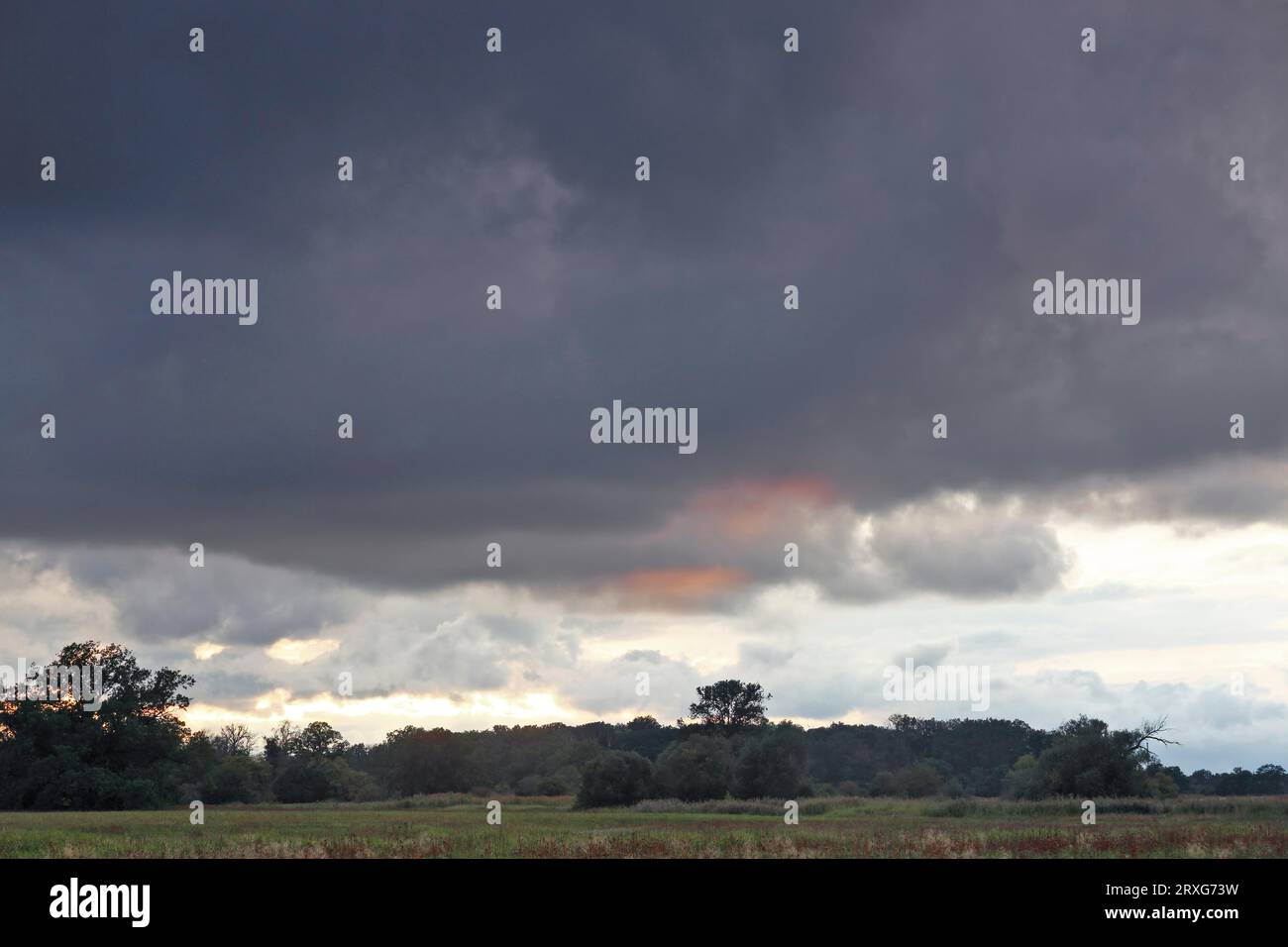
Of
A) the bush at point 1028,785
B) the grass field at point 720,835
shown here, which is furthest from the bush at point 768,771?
the grass field at point 720,835

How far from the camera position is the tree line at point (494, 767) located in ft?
308

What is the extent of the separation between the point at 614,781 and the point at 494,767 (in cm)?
4278

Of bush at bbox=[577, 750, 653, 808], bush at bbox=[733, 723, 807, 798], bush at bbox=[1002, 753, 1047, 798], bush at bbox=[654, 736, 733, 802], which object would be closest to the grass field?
bush at bbox=[1002, 753, 1047, 798]

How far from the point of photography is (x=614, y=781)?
348 feet

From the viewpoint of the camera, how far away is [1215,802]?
76.9 metres

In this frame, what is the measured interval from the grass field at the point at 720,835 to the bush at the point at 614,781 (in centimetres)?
2656

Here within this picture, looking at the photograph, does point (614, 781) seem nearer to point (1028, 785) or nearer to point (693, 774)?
point (693, 774)

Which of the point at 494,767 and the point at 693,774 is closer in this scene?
the point at 693,774

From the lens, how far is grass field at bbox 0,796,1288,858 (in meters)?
42.9

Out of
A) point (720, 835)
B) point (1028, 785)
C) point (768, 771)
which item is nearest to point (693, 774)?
point (768, 771)

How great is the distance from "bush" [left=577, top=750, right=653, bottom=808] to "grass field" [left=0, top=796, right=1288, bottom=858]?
26.6 metres

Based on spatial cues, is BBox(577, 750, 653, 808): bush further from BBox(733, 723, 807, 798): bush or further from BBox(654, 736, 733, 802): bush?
BBox(733, 723, 807, 798): bush
